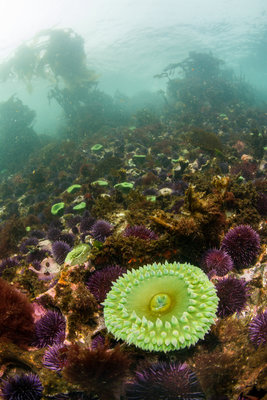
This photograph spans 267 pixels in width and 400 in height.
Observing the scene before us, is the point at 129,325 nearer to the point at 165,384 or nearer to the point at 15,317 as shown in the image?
the point at 165,384

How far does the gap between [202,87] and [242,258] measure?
34.9 meters

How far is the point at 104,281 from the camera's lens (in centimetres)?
371

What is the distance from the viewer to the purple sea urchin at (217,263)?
3801mm

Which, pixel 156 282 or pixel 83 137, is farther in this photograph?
pixel 83 137

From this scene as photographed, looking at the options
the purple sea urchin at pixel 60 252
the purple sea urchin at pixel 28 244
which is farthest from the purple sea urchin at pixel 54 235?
the purple sea urchin at pixel 60 252

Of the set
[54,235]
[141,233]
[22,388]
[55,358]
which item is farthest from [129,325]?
[54,235]

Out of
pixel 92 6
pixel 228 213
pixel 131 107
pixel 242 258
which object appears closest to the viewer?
pixel 242 258

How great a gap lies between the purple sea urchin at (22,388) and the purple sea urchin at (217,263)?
299 cm

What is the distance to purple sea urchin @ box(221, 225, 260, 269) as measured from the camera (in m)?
4.00

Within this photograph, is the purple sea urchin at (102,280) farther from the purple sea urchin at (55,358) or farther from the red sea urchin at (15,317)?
the red sea urchin at (15,317)

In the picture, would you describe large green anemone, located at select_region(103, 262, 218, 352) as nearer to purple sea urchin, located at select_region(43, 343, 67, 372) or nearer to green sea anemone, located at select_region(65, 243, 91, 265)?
purple sea urchin, located at select_region(43, 343, 67, 372)

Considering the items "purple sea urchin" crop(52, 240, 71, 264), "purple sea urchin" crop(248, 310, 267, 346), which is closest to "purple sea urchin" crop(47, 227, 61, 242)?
"purple sea urchin" crop(52, 240, 71, 264)

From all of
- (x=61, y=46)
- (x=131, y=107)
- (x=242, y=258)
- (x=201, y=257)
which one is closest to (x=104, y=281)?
(x=201, y=257)

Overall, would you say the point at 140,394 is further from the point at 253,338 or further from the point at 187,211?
the point at 187,211
